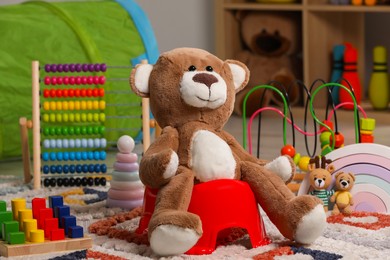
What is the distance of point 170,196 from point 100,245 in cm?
19

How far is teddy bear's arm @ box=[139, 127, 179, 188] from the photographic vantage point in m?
1.61

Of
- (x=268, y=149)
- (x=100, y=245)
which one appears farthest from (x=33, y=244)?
(x=268, y=149)

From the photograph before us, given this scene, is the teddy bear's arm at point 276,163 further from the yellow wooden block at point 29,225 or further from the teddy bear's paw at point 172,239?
the yellow wooden block at point 29,225

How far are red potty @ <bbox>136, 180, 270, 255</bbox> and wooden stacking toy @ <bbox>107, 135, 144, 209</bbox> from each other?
39 centimetres

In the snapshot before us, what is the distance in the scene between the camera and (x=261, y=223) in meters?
1.70

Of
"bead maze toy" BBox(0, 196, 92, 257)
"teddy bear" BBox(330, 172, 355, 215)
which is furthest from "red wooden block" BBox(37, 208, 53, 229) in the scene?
"teddy bear" BBox(330, 172, 355, 215)

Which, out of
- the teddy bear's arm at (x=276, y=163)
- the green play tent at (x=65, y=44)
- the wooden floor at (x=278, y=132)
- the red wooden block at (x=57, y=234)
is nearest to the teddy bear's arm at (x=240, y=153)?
the teddy bear's arm at (x=276, y=163)

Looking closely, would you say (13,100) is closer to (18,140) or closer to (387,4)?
(18,140)

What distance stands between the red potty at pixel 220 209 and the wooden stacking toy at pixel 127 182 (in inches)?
15.3

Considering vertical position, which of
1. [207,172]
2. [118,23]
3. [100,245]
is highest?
A: [118,23]

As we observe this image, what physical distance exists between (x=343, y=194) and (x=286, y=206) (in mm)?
287

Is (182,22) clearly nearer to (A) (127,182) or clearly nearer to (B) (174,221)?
(A) (127,182)

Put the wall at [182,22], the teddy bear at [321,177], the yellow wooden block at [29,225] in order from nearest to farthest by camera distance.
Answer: the yellow wooden block at [29,225] < the teddy bear at [321,177] < the wall at [182,22]

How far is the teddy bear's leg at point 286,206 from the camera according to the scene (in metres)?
1.61
